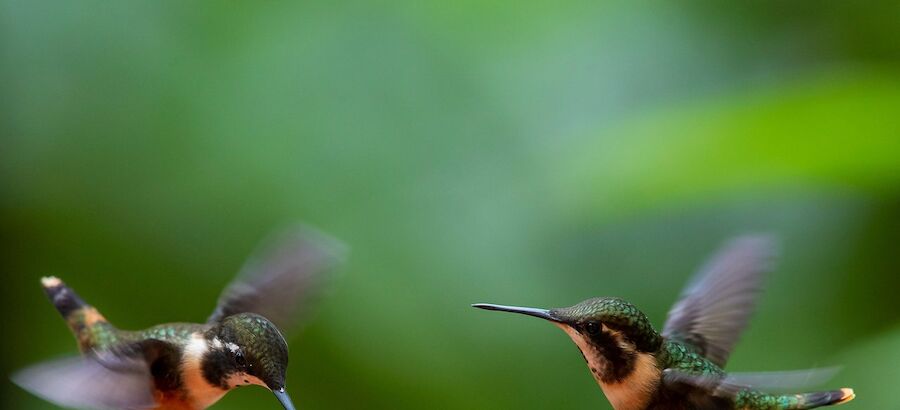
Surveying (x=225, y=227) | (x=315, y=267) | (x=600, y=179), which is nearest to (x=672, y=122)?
(x=600, y=179)

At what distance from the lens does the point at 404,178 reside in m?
2.30

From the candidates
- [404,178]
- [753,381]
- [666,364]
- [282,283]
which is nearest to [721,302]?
[666,364]

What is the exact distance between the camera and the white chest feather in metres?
0.84

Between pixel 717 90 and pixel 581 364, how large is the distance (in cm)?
66

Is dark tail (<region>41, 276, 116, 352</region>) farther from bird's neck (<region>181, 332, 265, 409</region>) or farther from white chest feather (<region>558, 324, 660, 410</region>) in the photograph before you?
white chest feather (<region>558, 324, 660, 410</region>)

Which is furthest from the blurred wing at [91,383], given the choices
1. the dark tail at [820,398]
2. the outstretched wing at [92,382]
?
the dark tail at [820,398]

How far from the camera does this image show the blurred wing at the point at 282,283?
3.19 ft

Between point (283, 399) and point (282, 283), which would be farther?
point (282, 283)

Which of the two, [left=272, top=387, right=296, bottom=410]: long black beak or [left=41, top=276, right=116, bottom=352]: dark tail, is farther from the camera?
[left=41, top=276, right=116, bottom=352]: dark tail

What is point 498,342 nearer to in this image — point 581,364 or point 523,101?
point 581,364

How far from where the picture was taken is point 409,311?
215 centimetres

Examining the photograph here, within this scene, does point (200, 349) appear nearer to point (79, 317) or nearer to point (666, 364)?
point (79, 317)

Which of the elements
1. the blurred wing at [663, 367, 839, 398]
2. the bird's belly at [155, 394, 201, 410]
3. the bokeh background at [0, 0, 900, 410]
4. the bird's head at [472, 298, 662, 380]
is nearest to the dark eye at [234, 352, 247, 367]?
the bird's belly at [155, 394, 201, 410]

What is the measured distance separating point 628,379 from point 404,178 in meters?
1.48
